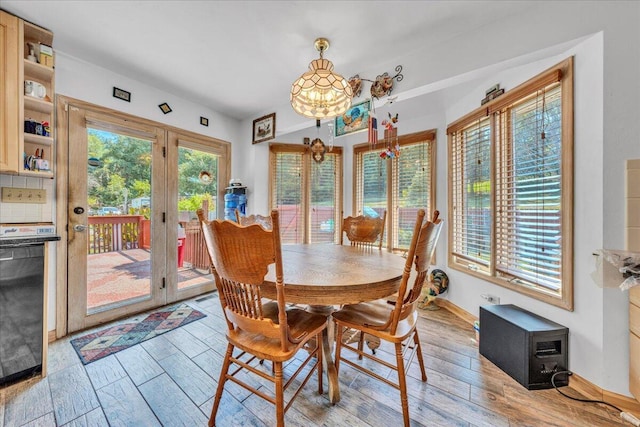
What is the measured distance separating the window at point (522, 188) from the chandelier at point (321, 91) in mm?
1473

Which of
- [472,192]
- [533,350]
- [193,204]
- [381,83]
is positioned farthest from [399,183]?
[193,204]

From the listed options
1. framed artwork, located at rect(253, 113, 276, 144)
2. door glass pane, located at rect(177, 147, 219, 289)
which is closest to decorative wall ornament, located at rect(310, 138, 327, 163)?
framed artwork, located at rect(253, 113, 276, 144)

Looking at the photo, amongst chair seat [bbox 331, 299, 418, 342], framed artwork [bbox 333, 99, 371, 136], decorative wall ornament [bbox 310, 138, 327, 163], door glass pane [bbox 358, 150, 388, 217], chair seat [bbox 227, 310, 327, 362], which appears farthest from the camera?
door glass pane [bbox 358, 150, 388, 217]

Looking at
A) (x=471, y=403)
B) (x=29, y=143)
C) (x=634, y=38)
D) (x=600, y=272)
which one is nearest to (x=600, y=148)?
(x=634, y=38)

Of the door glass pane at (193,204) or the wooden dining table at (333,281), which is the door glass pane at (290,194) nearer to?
the door glass pane at (193,204)

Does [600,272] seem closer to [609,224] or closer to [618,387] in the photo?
[609,224]

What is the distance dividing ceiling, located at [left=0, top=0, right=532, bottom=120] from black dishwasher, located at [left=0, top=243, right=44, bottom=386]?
1643mm

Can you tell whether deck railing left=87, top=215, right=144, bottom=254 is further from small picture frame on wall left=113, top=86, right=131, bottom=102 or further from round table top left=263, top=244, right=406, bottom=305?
round table top left=263, top=244, right=406, bottom=305

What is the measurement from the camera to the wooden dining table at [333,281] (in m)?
1.18

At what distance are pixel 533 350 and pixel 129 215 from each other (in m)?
3.68

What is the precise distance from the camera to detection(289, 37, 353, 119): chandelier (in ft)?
5.57

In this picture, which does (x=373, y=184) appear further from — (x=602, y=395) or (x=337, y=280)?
A: (x=602, y=395)

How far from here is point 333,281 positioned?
1.24 m

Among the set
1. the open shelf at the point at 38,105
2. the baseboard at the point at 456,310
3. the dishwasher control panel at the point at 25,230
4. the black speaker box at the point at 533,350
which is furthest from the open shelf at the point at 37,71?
the baseboard at the point at 456,310
